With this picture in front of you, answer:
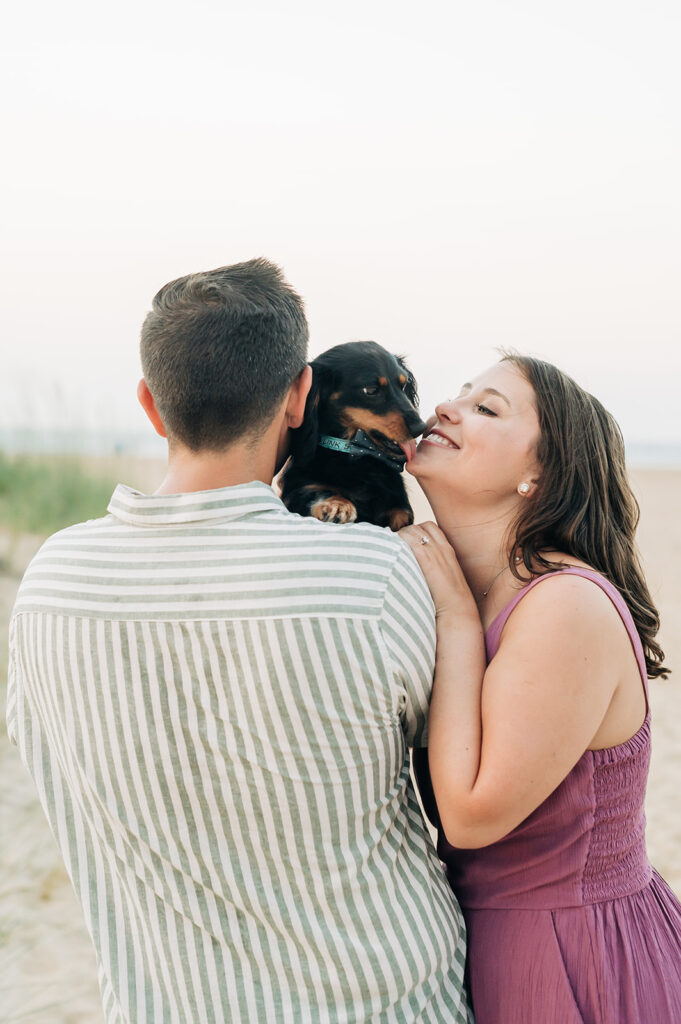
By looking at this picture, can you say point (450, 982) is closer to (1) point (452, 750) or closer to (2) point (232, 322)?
(1) point (452, 750)

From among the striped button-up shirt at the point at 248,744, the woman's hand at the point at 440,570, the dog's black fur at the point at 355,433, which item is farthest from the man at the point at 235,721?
the dog's black fur at the point at 355,433

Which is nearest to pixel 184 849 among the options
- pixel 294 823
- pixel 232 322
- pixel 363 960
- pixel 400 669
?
pixel 294 823

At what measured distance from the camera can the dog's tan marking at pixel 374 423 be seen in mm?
2576

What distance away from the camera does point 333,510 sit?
7.94 feet

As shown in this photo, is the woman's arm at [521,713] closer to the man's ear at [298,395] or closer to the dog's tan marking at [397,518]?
the man's ear at [298,395]

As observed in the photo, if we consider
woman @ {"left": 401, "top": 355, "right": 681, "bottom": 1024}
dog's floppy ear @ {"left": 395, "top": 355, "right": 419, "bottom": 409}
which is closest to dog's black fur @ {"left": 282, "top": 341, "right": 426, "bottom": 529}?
dog's floppy ear @ {"left": 395, "top": 355, "right": 419, "bottom": 409}

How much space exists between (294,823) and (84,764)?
1.08 feet

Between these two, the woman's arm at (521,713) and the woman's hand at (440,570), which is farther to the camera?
the woman's hand at (440,570)

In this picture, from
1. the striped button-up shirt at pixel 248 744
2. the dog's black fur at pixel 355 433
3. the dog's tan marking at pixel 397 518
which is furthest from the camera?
the dog's tan marking at pixel 397 518

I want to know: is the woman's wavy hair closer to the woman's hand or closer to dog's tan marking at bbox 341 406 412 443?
the woman's hand

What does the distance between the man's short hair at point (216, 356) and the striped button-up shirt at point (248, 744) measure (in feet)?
0.44

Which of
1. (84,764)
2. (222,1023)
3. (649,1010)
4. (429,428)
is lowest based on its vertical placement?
(649,1010)

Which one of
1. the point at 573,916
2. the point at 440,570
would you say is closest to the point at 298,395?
the point at 440,570

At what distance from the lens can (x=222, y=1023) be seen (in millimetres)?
1402
